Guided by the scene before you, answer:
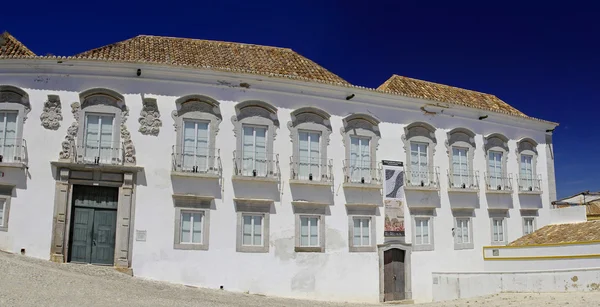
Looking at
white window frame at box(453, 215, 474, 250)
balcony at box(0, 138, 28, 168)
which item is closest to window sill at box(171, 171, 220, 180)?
balcony at box(0, 138, 28, 168)

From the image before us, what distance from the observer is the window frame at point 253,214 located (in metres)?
16.9

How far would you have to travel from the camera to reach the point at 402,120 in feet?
65.1

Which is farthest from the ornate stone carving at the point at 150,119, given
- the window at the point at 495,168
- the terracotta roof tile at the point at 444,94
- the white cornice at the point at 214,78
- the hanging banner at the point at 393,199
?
the window at the point at 495,168

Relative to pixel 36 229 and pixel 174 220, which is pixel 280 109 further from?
pixel 36 229

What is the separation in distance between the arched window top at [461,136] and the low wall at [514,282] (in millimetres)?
5032

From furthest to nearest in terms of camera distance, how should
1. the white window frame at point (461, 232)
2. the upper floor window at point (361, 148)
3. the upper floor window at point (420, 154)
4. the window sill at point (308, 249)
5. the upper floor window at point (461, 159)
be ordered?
the upper floor window at point (461, 159)
the white window frame at point (461, 232)
the upper floor window at point (420, 154)
the upper floor window at point (361, 148)
the window sill at point (308, 249)

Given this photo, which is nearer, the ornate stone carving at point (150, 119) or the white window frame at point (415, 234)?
the ornate stone carving at point (150, 119)

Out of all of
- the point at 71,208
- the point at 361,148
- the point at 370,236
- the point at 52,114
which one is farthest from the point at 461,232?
the point at 52,114

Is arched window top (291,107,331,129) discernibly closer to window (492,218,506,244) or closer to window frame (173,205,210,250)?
window frame (173,205,210,250)

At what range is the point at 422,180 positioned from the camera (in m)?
19.8

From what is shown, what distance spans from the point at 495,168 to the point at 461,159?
1782 millimetres

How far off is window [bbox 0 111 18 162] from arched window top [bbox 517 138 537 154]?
59.2 ft

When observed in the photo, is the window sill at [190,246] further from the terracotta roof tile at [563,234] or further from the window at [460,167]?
the terracotta roof tile at [563,234]

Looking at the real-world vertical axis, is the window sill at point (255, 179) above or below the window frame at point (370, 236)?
above
